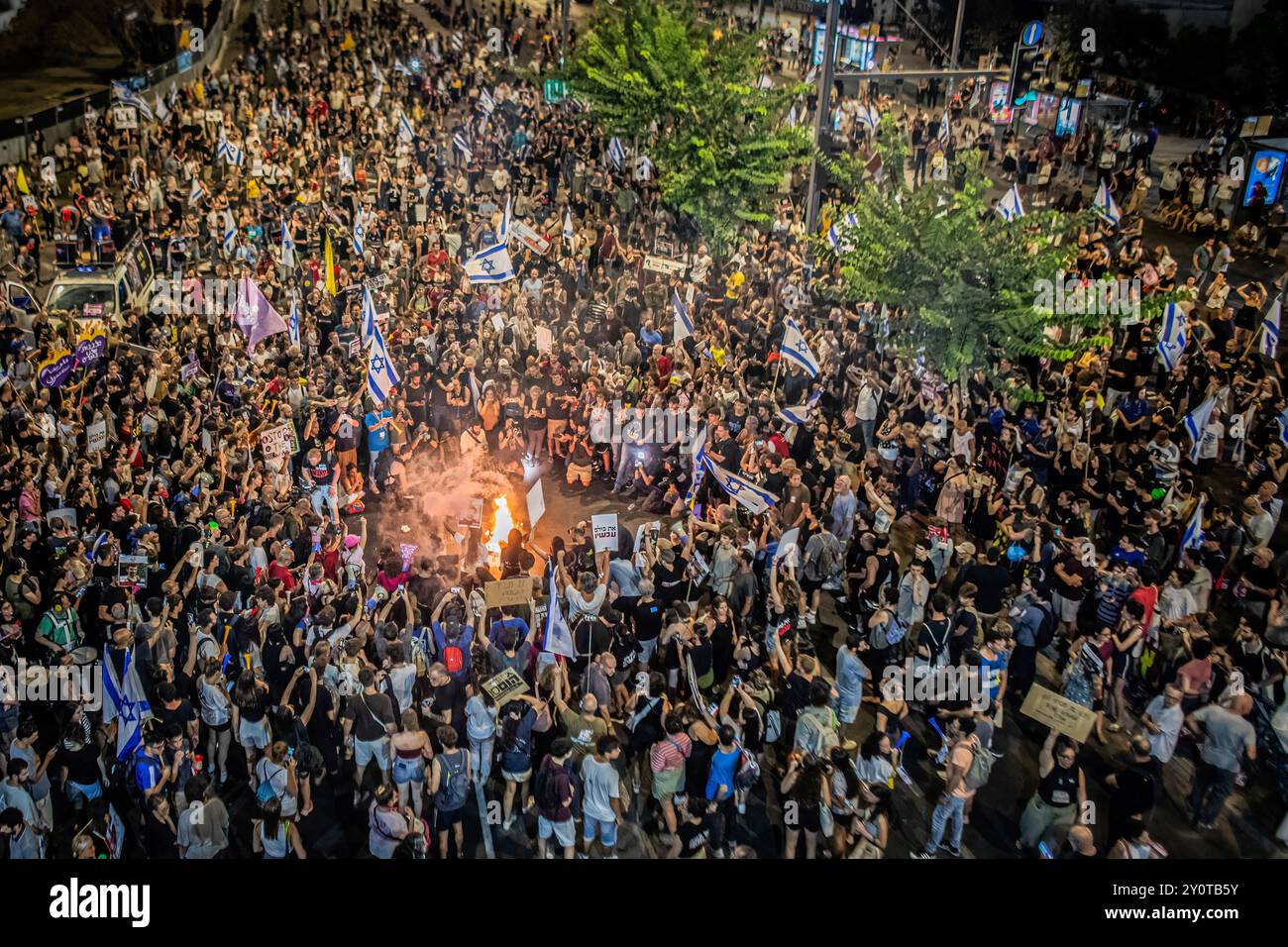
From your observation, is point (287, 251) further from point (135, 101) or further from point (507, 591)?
point (135, 101)

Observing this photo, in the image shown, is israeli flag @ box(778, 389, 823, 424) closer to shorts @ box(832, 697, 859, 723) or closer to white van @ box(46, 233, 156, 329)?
shorts @ box(832, 697, 859, 723)

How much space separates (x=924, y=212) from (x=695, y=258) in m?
8.24

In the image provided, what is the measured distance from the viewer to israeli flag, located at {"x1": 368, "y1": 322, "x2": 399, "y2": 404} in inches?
586

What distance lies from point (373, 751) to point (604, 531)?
3.36 metres

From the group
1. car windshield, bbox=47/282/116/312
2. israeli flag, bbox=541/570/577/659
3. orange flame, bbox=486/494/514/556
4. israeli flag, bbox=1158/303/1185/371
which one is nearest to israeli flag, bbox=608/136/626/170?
car windshield, bbox=47/282/116/312

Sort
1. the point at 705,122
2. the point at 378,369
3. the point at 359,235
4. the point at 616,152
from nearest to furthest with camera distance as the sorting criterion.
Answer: the point at 378,369 → the point at 359,235 → the point at 705,122 → the point at 616,152

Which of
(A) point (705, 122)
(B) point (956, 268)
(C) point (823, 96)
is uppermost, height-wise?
(C) point (823, 96)

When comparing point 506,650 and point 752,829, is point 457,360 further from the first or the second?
point 752,829

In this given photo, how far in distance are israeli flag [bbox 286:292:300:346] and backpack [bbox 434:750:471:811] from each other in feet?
33.8

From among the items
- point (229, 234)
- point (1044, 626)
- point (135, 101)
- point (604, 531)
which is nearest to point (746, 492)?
point (604, 531)

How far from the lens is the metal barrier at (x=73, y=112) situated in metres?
34.8

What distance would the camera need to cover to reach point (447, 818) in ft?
30.0

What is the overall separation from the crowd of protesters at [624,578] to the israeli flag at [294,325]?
0.36 ft

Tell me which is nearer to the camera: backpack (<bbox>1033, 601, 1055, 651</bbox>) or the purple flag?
backpack (<bbox>1033, 601, 1055, 651</bbox>)
